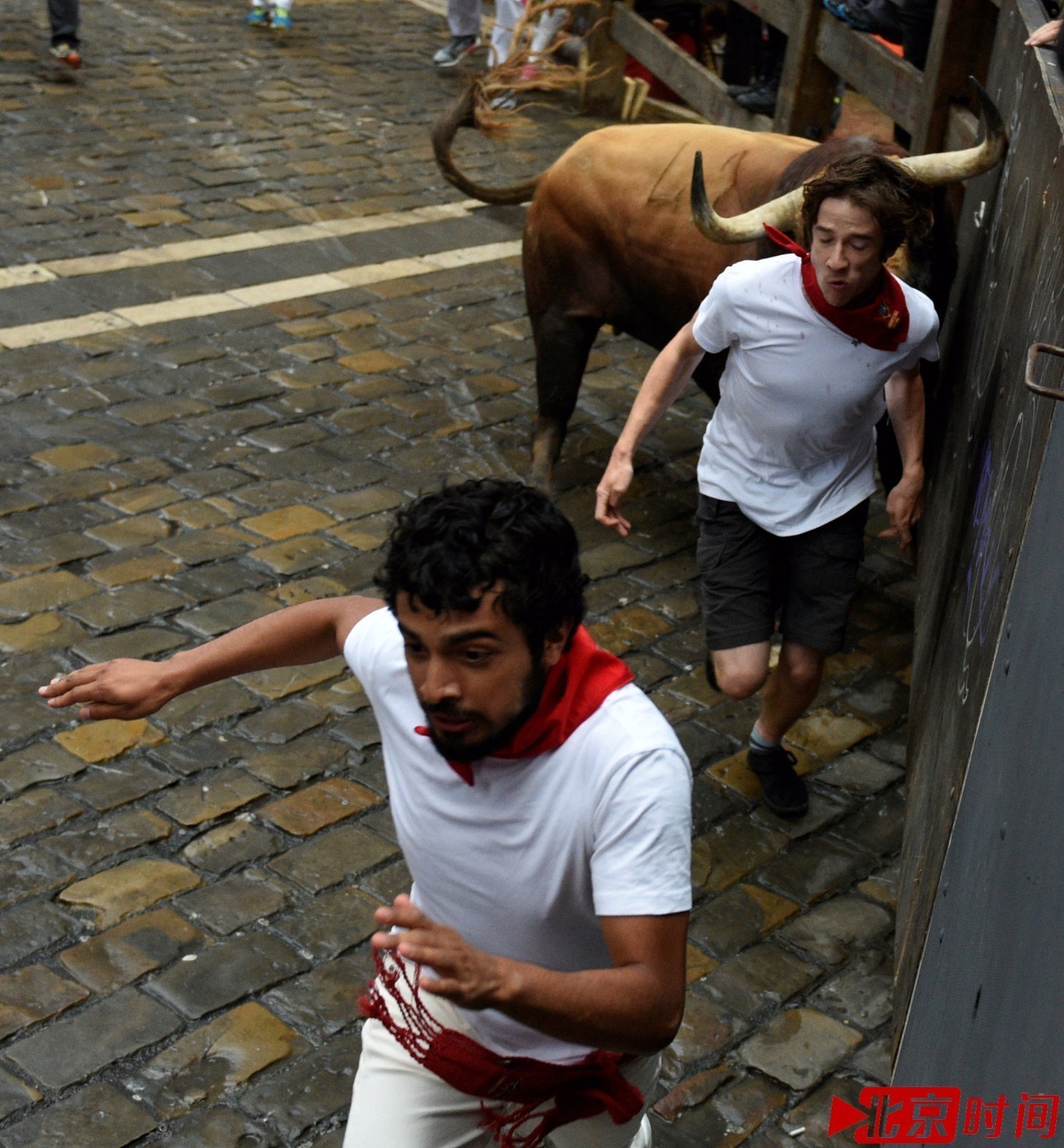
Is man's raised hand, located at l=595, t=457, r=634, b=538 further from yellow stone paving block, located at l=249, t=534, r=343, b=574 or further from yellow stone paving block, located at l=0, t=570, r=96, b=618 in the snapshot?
yellow stone paving block, located at l=0, t=570, r=96, b=618

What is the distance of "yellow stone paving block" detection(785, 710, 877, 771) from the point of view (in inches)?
209

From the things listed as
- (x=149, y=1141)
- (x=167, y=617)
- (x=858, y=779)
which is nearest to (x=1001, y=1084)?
(x=149, y=1141)

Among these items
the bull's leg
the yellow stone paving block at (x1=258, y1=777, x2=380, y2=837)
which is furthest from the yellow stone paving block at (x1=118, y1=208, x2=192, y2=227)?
the yellow stone paving block at (x1=258, y1=777, x2=380, y2=837)

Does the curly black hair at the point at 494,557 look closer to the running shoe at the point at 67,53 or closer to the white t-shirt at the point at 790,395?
the white t-shirt at the point at 790,395

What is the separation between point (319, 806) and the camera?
4730mm

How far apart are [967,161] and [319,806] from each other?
9.19ft

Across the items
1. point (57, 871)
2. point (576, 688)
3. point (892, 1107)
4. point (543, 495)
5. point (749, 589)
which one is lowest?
point (57, 871)

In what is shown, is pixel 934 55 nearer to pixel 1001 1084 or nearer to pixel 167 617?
pixel 167 617

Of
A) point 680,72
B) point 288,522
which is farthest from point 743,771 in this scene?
point 680,72

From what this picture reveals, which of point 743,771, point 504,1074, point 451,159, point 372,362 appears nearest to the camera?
point 504,1074

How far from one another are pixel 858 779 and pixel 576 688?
2.89 metres

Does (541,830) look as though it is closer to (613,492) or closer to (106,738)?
(613,492)

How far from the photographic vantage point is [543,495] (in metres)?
2.57

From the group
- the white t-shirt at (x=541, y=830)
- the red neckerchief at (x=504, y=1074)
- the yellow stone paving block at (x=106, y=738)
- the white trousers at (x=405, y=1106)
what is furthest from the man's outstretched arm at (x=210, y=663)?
the yellow stone paving block at (x=106, y=738)
